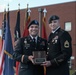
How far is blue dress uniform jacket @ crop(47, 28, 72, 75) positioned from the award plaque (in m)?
0.12

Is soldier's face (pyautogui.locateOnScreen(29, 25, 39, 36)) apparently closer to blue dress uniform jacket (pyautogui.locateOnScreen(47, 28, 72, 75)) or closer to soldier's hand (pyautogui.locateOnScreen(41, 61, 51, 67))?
blue dress uniform jacket (pyautogui.locateOnScreen(47, 28, 72, 75))

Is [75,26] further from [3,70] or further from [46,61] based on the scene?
[46,61]

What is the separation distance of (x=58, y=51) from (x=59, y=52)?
0.02 metres

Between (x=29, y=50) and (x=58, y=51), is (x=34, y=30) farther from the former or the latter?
(x=58, y=51)

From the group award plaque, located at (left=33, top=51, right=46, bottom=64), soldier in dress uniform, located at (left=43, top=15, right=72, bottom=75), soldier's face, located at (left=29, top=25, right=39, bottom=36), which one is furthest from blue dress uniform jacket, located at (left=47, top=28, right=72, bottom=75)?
soldier's face, located at (left=29, top=25, right=39, bottom=36)

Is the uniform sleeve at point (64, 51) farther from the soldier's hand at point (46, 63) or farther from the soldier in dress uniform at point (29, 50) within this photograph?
the soldier in dress uniform at point (29, 50)

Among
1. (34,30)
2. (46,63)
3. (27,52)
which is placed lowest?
(46,63)

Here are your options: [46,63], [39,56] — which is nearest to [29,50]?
[39,56]

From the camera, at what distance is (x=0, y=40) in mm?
7387

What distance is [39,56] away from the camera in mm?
3727

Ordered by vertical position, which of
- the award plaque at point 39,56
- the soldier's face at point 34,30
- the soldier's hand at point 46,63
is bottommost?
the soldier's hand at point 46,63

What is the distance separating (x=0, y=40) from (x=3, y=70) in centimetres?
89

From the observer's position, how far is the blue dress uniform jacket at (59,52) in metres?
3.71

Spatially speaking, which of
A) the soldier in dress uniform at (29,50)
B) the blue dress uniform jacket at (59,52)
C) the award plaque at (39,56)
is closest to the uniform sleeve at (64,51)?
the blue dress uniform jacket at (59,52)
